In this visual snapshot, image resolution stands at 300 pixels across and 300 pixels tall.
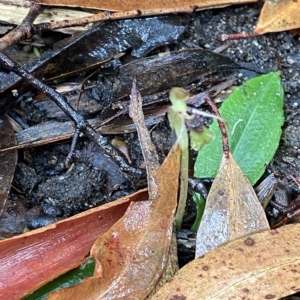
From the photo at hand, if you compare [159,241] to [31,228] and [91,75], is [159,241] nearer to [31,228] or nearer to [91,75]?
[31,228]

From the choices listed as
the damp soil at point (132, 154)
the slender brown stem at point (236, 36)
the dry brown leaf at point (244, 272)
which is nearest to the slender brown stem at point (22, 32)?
the damp soil at point (132, 154)

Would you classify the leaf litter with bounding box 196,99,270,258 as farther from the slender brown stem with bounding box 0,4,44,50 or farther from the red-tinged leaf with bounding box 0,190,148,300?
the slender brown stem with bounding box 0,4,44,50

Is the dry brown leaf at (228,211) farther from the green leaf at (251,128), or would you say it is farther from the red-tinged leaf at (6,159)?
the red-tinged leaf at (6,159)

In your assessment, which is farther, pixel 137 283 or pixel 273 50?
pixel 273 50

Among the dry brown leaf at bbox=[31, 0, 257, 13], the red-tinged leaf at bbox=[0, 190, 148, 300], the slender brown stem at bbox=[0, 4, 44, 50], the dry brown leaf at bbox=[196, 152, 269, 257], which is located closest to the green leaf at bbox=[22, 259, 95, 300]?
the red-tinged leaf at bbox=[0, 190, 148, 300]

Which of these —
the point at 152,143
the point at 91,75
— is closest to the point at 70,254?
the point at 152,143

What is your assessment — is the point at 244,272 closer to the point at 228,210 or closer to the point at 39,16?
the point at 228,210
